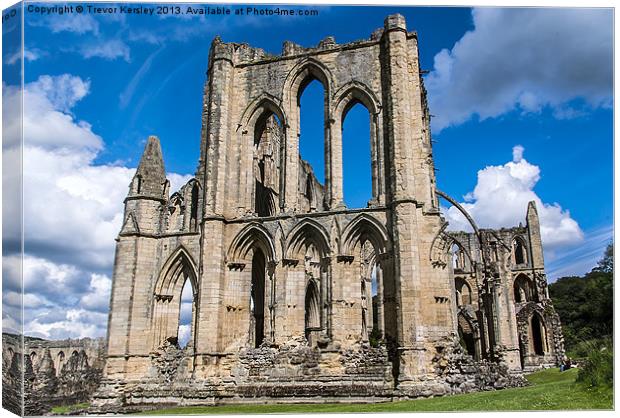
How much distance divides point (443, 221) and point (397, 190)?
6.02 feet

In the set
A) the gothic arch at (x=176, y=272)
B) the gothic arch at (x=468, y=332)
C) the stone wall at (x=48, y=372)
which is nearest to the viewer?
the stone wall at (x=48, y=372)

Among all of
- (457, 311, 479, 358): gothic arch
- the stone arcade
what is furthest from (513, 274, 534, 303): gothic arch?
the stone arcade

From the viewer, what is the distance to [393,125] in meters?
17.2

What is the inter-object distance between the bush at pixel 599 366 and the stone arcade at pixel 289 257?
392cm

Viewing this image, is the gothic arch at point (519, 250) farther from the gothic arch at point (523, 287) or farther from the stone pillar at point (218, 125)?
the stone pillar at point (218, 125)

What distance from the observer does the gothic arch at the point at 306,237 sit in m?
17.2

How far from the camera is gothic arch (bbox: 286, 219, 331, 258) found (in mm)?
17203

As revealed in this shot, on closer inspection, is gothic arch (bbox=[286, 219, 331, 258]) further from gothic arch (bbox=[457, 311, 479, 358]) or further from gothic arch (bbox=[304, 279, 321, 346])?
gothic arch (bbox=[457, 311, 479, 358])

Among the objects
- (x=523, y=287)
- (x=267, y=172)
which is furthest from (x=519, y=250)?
(x=267, y=172)

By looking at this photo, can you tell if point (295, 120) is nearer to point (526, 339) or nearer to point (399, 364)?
point (399, 364)

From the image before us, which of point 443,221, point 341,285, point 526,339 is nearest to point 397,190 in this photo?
point 443,221

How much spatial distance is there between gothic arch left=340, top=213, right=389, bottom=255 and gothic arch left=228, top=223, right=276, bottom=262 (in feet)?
7.69

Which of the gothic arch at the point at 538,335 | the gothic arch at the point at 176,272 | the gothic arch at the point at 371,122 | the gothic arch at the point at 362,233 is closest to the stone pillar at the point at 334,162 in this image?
the gothic arch at the point at 371,122

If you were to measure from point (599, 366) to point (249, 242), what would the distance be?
1049 centimetres
